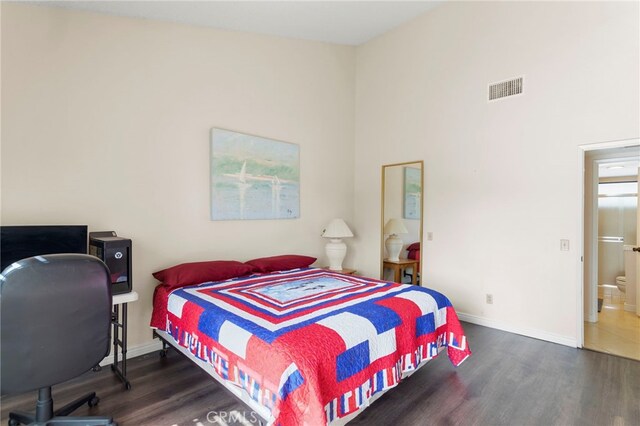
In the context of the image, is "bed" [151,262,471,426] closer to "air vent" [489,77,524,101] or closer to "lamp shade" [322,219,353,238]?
"lamp shade" [322,219,353,238]

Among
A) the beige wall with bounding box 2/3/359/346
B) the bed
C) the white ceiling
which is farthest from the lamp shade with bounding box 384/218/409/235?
the white ceiling

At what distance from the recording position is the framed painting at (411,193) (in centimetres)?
425

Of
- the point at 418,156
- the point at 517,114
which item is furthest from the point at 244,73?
the point at 517,114

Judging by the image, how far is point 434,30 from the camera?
4.06 m

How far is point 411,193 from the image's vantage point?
4.30 meters

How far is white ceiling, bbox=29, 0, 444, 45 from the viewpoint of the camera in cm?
279

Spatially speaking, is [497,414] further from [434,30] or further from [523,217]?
[434,30]

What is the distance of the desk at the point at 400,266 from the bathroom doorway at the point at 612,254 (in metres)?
1.80

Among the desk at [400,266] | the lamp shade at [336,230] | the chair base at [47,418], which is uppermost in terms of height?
the lamp shade at [336,230]

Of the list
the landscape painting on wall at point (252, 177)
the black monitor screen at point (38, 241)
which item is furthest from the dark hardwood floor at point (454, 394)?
the landscape painting on wall at point (252, 177)

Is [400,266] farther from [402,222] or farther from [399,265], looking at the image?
[402,222]

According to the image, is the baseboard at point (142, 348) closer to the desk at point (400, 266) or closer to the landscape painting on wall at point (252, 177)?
the landscape painting on wall at point (252, 177)

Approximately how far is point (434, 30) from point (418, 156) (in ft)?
4.98

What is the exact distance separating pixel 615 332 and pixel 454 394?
2442 mm
